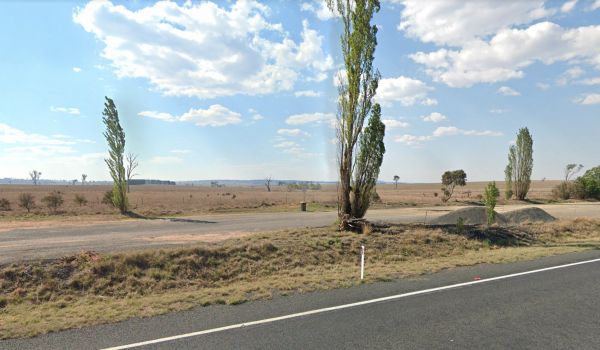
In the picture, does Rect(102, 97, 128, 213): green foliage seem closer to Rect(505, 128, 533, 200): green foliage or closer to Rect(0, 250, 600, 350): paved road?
Rect(0, 250, 600, 350): paved road

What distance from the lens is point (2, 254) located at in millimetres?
12273

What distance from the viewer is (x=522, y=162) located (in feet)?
180

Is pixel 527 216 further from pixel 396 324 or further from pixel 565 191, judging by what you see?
pixel 565 191

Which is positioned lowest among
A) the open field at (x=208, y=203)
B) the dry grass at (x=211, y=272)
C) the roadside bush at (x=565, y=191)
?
the dry grass at (x=211, y=272)

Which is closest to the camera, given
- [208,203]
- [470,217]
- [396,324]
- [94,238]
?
[396,324]

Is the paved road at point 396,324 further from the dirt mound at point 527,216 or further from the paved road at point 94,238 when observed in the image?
the dirt mound at point 527,216

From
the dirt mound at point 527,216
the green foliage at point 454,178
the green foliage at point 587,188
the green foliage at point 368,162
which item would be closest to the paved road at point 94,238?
the green foliage at point 368,162

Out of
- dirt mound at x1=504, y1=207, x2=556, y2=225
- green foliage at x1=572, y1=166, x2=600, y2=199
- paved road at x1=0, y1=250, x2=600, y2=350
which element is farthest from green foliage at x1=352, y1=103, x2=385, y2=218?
green foliage at x1=572, y1=166, x2=600, y2=199

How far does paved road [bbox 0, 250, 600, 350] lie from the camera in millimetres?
5371

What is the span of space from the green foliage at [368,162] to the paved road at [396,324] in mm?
9096

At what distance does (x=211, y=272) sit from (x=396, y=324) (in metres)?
6.22

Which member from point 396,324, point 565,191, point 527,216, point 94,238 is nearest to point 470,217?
point 527,216

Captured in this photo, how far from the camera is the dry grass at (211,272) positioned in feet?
24.9

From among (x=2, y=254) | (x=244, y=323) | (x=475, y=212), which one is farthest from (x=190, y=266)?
(x=475, y=212)
